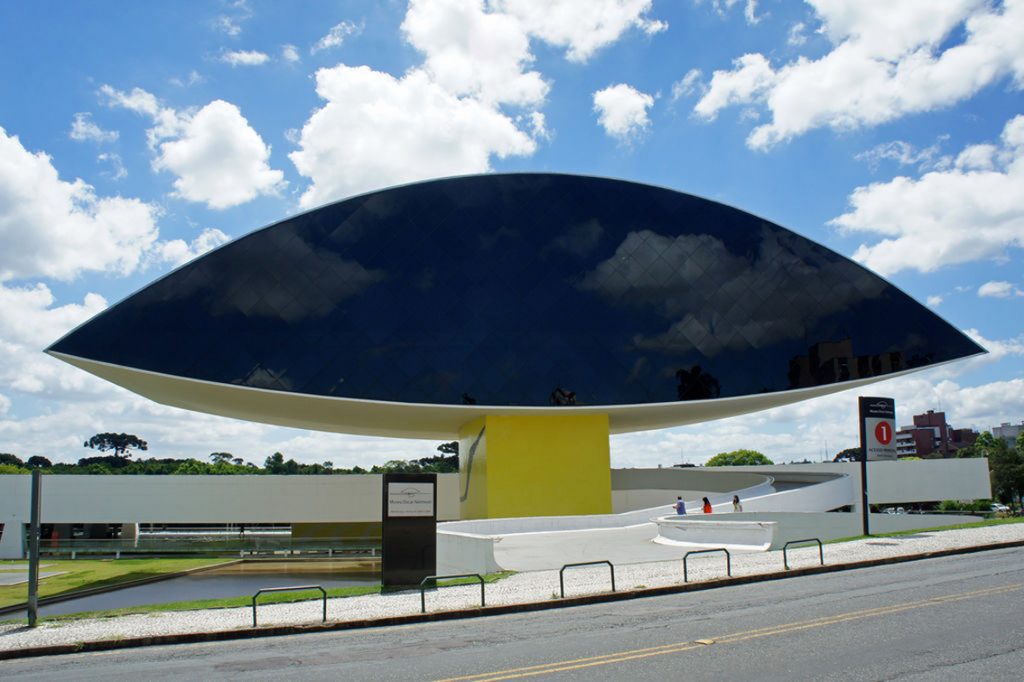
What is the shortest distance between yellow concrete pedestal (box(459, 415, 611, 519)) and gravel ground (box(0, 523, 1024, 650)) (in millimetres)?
16376

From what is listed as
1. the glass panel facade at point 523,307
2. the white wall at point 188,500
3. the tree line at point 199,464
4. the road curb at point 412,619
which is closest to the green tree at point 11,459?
the tree line at point 199,464

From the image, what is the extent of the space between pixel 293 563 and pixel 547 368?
17.8 m

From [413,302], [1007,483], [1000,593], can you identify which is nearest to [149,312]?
[413,302]

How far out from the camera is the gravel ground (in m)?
12.1

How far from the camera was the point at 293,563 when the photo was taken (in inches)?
1647

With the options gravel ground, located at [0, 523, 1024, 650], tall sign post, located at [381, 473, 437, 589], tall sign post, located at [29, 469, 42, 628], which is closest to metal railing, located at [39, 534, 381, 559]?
tall sign post, located at [381, 473, 437, 589]

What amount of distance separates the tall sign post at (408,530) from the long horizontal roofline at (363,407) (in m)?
15.7

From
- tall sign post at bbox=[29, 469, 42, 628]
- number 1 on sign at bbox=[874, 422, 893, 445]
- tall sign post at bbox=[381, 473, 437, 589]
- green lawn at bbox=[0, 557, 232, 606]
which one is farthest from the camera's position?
green lawn at bbox=[0, 557, 232, 606]

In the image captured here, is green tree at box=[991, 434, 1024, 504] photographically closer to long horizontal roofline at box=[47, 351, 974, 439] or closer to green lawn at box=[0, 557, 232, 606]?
long horizontal roofline at box=[47, 351, 974, 439]

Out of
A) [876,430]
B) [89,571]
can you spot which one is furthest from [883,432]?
[89,571]

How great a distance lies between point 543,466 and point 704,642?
2673 centimetres

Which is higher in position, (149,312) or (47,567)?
(149,312)

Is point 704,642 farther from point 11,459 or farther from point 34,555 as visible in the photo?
point 11,459

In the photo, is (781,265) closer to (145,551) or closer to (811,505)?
(811,505)
